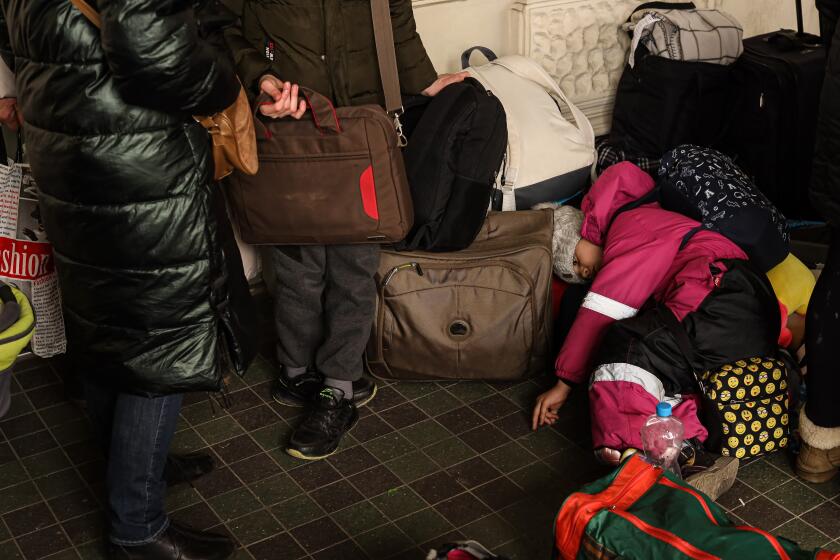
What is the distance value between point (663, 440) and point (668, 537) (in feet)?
2.53

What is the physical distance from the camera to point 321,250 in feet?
10.4

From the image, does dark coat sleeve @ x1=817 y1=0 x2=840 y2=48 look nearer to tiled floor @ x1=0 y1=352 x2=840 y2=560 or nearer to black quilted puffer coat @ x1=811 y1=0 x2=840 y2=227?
black quilted puffer coat @ x1=811 y1=0 x2=840 y2=227

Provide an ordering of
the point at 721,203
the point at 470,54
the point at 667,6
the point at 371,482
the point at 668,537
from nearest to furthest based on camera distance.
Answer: the point at 668,537 < the point at 371,482 < the point at 721,203 < the point at 470,54 < the point at 667,6

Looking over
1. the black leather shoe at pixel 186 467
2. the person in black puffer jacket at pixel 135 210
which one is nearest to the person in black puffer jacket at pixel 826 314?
the person in black puffer jacket at pixel 135 210

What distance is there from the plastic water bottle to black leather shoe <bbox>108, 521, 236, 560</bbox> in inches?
45.8

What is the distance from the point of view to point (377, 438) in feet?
10.5

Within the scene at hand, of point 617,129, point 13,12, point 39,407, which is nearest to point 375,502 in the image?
point 39,407

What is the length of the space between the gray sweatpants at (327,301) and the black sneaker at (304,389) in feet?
0.26

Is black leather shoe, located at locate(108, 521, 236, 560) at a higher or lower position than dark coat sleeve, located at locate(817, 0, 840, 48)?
lower

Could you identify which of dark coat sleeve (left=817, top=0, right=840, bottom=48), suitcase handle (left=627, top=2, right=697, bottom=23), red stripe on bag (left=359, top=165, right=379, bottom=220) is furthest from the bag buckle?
suitcase handle (left=627, top=2, right=697, bottom=23)

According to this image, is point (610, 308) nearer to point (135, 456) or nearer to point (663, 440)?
point (663, 440)

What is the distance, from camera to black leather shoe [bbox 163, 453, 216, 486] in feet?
9.70

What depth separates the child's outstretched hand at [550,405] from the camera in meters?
3.22

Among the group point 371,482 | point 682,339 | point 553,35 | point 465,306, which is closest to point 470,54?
point 553,35
